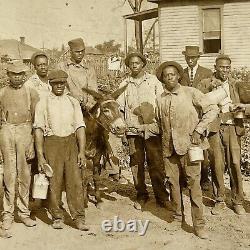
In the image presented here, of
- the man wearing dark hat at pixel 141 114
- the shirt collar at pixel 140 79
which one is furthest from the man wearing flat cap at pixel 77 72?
the shirt collar at pixel 140 79

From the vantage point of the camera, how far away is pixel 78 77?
7734mm

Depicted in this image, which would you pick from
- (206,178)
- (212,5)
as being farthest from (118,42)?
(206,178)

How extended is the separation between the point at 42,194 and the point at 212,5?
1534 centimetres

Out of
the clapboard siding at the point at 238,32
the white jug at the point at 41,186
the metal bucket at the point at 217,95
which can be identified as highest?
Answer: the clapboard siding at the point at 238,32

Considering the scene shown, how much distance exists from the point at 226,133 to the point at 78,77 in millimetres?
2622

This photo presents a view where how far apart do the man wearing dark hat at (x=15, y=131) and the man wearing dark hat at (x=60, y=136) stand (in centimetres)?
28

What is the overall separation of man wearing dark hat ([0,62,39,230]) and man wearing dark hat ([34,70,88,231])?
28 cm

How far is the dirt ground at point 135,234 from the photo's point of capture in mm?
6039

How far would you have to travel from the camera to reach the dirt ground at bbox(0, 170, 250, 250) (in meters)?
6.04

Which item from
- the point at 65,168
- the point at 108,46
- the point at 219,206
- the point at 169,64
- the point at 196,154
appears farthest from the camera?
the point at 108,46

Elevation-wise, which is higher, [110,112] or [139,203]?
[110,112]

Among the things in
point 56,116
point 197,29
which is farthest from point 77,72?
point 197,29

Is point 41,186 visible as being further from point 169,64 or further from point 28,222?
point 169,64

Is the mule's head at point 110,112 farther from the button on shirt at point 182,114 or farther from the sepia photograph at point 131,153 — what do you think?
the button on shirt at point 182,114
